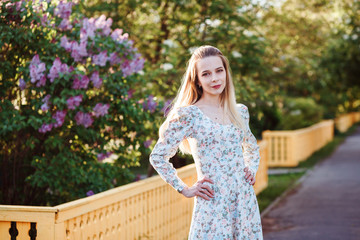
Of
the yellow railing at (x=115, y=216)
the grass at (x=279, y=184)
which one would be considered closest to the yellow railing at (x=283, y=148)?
the grass at (x=279, y=184)

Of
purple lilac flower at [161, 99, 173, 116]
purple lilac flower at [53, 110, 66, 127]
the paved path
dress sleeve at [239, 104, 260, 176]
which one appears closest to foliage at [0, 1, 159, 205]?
purple lilac flower at [53, 110, 66, 127]

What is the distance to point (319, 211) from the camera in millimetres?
9492

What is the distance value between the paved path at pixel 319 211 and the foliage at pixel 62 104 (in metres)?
2.42

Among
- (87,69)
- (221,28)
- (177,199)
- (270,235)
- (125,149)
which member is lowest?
(270,235)

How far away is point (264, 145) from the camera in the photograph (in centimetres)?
1201

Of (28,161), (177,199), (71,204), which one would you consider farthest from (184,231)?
(71,204)

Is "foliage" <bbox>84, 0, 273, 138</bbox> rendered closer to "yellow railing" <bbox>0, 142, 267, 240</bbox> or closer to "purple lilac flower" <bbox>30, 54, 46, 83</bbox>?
"yellow railing" <bbox>0, 142, 267, 240</bbox>

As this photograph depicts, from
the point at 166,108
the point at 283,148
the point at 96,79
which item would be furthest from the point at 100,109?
the point at 283,148

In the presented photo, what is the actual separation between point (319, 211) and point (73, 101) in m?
4.90

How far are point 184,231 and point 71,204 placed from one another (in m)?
2.62

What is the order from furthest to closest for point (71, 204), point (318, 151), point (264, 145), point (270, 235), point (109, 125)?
point (318, 151) → point (264, 145) → point (270, 235) → point (109, 125) → point (71, 204)

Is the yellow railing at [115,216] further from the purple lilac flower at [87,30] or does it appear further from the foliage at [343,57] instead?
the foliage at [343,57]

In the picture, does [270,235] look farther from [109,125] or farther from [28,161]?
[28,161]

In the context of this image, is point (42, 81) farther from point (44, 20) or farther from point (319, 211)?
point (319, 211)
